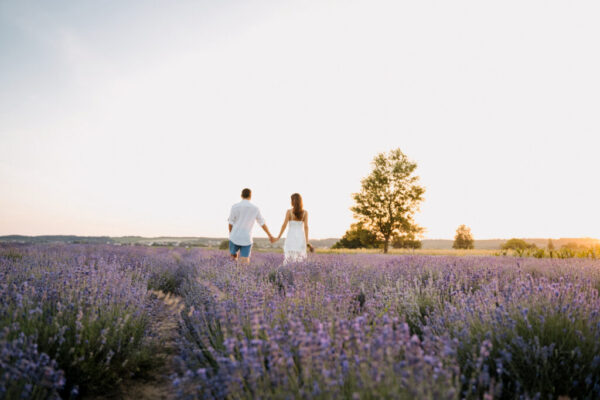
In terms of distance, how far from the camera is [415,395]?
1.35 metres

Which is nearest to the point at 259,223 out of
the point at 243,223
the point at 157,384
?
the point at 243,223

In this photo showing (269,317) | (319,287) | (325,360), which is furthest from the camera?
(319,287)

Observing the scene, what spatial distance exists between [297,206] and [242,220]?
3.52 feet

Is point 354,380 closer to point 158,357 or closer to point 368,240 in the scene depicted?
point 158,357

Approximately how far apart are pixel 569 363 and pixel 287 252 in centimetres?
500

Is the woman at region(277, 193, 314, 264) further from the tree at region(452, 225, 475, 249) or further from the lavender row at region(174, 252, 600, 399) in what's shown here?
the tree at region(452, 225, 475, 249)

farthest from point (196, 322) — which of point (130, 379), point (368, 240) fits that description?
point (368, 240)

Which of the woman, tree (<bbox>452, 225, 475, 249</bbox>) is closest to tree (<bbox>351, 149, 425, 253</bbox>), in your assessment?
the woman

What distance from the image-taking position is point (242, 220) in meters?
6.54

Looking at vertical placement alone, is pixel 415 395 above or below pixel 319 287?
below

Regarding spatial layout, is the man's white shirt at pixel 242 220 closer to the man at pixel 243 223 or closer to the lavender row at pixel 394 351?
the man at pixel 243 223

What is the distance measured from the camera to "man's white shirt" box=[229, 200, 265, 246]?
6.52 meters

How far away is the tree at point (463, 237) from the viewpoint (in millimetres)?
57572

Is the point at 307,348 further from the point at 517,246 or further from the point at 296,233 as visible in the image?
the point at 517,246
